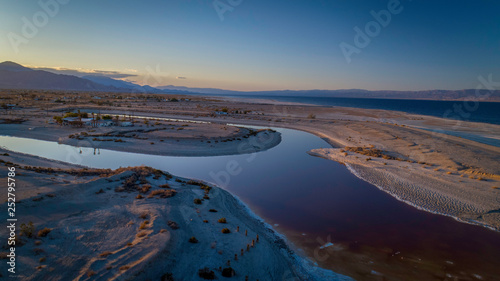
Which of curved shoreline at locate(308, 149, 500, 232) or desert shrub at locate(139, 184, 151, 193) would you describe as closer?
desert shrub at locate(139, 184, 151, 193)

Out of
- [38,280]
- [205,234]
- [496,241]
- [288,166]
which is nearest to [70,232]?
[38,280]

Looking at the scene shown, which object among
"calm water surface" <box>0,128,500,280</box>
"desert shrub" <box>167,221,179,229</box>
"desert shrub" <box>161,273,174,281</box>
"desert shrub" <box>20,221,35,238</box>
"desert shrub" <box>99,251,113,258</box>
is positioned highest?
"desert shrub" <box>20,221,35,238</box>

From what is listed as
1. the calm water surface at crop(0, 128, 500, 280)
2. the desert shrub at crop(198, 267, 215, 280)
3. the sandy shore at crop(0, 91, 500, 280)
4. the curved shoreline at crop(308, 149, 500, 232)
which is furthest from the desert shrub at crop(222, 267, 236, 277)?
the curved shoreline at crop(308, 149, 500, 232)

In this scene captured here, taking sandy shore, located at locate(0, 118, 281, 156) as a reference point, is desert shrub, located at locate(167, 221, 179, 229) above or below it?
below

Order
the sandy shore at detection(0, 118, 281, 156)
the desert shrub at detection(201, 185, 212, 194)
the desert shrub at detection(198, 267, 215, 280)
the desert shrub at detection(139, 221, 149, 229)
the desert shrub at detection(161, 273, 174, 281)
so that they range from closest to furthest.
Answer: the desert shrub at detection(161, 273, 174, 281), the desert shrub at detection(198, 267, 215, 280), the desert shrub at detection(139, 221, 149, 229), the desert shrub at detection(201, 185, 212, 194), the sandy shore at detection(0, 118, 281, 156)

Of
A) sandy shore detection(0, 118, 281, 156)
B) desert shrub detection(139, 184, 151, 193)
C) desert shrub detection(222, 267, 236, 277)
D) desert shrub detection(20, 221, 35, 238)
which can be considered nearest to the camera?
desert shrub detection(222, 267, 236, 277)

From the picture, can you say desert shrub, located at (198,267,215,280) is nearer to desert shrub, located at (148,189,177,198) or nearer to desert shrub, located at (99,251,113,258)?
desert shrub, located at (99,251,113,258)
